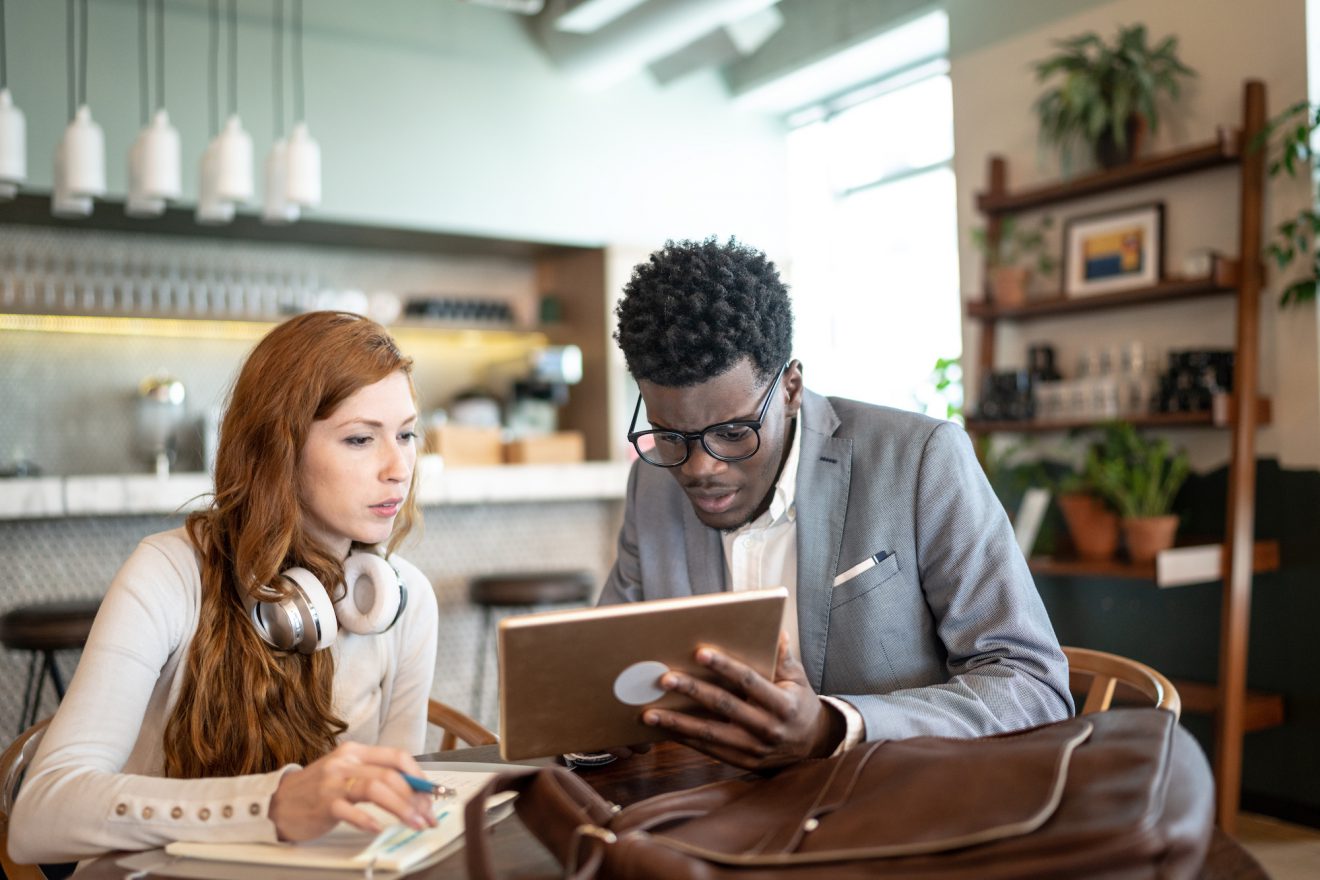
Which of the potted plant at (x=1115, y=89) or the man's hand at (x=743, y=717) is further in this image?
the potted plant at (x=1115, y=89)

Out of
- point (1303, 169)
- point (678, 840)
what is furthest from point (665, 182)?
point (678, 840)

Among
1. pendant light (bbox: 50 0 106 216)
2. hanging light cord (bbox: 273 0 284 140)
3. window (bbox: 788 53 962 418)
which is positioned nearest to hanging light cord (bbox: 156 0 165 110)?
hanging light cord (bbox: 273 0 284 140)

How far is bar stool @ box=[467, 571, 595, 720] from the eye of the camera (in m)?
4.13

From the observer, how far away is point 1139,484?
356 centimetres

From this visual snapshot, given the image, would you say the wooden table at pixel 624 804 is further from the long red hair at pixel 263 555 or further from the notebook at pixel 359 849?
the long red hair at pixel 263 555

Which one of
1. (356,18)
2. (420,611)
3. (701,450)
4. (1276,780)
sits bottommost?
(1276,780)

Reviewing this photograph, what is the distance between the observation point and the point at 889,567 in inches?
63.3

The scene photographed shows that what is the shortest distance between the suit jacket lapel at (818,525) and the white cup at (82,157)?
3.06 m

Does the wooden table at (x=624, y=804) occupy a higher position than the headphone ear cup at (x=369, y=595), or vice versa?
the headphone ear cup at (x=369, y=595)

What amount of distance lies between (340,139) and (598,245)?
1.42 m

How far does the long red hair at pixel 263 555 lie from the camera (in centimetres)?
147

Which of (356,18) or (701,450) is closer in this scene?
(701,450)

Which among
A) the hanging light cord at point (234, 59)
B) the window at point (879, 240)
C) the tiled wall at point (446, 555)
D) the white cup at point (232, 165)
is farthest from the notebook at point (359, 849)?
the hanging light cord at point (234, 59)

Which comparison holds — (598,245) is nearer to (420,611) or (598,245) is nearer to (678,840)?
(420,611)
